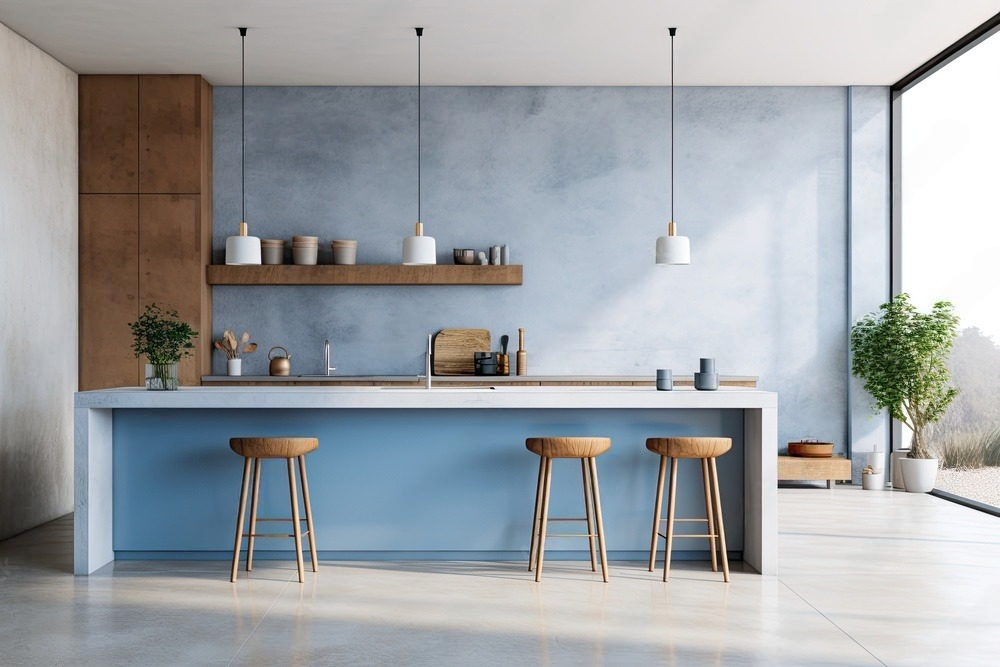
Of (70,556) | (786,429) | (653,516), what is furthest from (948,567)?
(70,556)

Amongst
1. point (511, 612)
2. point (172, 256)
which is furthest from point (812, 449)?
point (172, 256)

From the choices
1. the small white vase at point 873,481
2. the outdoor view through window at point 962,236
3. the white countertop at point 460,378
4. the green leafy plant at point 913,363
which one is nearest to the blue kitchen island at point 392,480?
the white countertop at point 460,378

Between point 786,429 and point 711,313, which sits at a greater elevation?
point 711,313

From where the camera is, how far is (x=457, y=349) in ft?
24.2

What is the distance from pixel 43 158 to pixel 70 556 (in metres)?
2.85

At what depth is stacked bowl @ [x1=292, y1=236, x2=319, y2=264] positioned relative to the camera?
7.18 meters

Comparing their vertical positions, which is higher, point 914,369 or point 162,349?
point 162,349

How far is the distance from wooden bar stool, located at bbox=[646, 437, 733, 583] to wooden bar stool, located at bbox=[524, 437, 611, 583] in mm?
281

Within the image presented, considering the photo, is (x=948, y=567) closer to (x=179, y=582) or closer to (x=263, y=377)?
(x=179, y=582)

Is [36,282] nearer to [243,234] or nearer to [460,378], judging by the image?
[243,234]

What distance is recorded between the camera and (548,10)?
5.69m

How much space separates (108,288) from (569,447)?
426cm

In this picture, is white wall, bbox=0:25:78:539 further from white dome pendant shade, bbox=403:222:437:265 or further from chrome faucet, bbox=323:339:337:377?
white dome pendant shade, bbox=403:222:437:265

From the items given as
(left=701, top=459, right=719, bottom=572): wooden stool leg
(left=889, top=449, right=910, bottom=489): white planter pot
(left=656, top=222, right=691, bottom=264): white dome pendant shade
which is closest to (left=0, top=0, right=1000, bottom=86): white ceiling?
(left=656, top=222, right=691, bottom=264): white dome pendant shade
